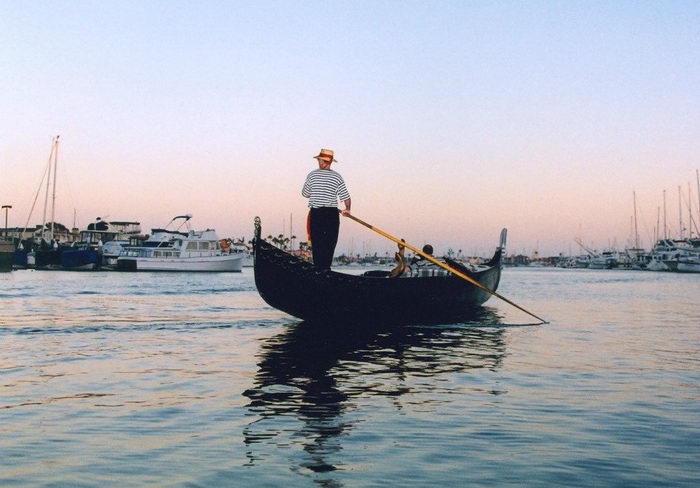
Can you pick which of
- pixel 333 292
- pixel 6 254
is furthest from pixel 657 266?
pixel 333 292

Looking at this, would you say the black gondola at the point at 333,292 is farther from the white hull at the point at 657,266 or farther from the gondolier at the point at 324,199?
the white hull at the point at 657,266

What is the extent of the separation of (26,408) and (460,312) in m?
14.3

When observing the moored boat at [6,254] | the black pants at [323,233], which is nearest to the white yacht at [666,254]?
the moored boat at [6,254]

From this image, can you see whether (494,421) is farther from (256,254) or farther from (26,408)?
(256,254)

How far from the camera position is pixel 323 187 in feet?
45.8

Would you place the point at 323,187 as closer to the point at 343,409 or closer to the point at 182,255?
the point at 343,409

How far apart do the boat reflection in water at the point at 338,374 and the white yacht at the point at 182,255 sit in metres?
54.9

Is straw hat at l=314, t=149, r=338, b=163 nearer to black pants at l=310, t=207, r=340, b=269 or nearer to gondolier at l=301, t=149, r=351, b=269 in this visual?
gondolier at l=301, t=149, r=351, b=269

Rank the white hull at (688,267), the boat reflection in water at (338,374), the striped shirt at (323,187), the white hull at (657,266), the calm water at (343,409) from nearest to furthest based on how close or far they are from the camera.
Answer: the calm water at (343,409) < the boat reflection in water at (338,374) < the striped shirt at (323,187) < the white hull at (688,267) < the white hull at (657,266)

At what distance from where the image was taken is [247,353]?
1196 cm

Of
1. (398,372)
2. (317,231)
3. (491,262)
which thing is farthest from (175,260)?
(398,372)

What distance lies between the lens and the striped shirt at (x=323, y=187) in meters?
14.0

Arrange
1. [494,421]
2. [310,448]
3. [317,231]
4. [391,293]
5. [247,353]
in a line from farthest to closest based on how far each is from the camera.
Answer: [391,293] → [317,231] → [247,353] → [494,421] → [310,448]

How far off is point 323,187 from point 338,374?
510 cm
